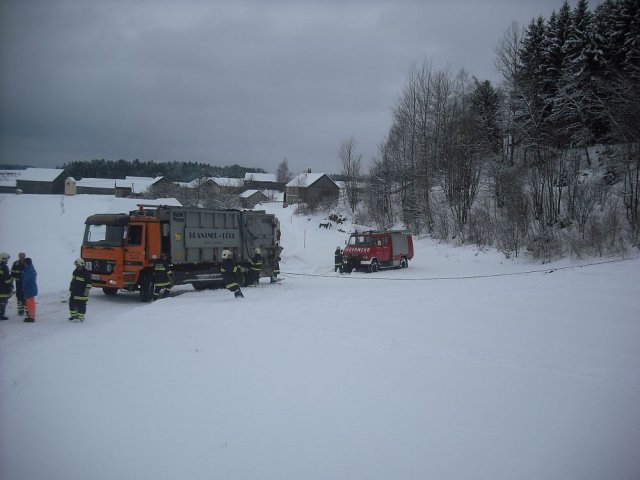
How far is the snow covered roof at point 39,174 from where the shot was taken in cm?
7269

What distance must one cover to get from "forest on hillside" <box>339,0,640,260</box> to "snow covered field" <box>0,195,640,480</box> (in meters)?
15.1

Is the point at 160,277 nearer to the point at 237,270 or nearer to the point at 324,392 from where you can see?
the point at 237,270

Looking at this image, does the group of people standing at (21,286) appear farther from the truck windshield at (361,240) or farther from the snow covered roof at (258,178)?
the snow covered roof at (258,178)

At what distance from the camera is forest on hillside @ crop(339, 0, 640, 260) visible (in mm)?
24188

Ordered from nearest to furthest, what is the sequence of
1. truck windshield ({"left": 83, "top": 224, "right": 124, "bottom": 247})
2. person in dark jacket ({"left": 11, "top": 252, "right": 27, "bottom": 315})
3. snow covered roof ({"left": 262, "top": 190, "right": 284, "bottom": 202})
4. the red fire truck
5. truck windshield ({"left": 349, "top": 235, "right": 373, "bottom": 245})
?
person in dark jacket ({"left": 11, "top": 252, "right": 27, "bottom": 315}) < truck windshield ({"left": 83, "top": 224, "right": 124, "bottom": 247}) < the red fire truck < truck windshield ({"left": 349, "top": 235, "right": 373, "bottom": 245}) < snow covered roof ({"left": 262, "top": 190, "right": 284, "bottom": 202})

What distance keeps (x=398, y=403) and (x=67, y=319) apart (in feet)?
29.5

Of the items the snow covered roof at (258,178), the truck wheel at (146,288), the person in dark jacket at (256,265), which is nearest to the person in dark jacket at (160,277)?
the truck wheel at (146,288)

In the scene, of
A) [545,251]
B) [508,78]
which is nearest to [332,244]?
[545,251]

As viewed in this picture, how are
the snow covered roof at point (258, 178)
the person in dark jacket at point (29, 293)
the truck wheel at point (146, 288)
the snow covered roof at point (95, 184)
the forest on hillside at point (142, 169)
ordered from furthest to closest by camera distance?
the forest on hillside at point (142, 169), the snow covered roof at point (258, 178), the snow covered roof at point (95, 184), the truck wheel at point (146, 288), the person in dark jacket at point (29, 293)

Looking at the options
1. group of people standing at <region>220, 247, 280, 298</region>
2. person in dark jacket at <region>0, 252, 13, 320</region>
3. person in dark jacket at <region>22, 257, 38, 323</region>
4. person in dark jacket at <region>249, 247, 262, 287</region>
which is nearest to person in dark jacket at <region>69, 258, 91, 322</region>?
person in dark jacket at <region>22, 257, 38, 323</region>

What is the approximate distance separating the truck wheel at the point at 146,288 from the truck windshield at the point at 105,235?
139 cm

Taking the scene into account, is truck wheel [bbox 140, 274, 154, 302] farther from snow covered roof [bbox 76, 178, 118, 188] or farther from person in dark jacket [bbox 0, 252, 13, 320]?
snow covered roof [bbox 76, 178, 118, 188]

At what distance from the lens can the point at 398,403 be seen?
17.7 ft

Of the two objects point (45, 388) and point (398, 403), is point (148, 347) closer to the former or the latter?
point (45, 388)
